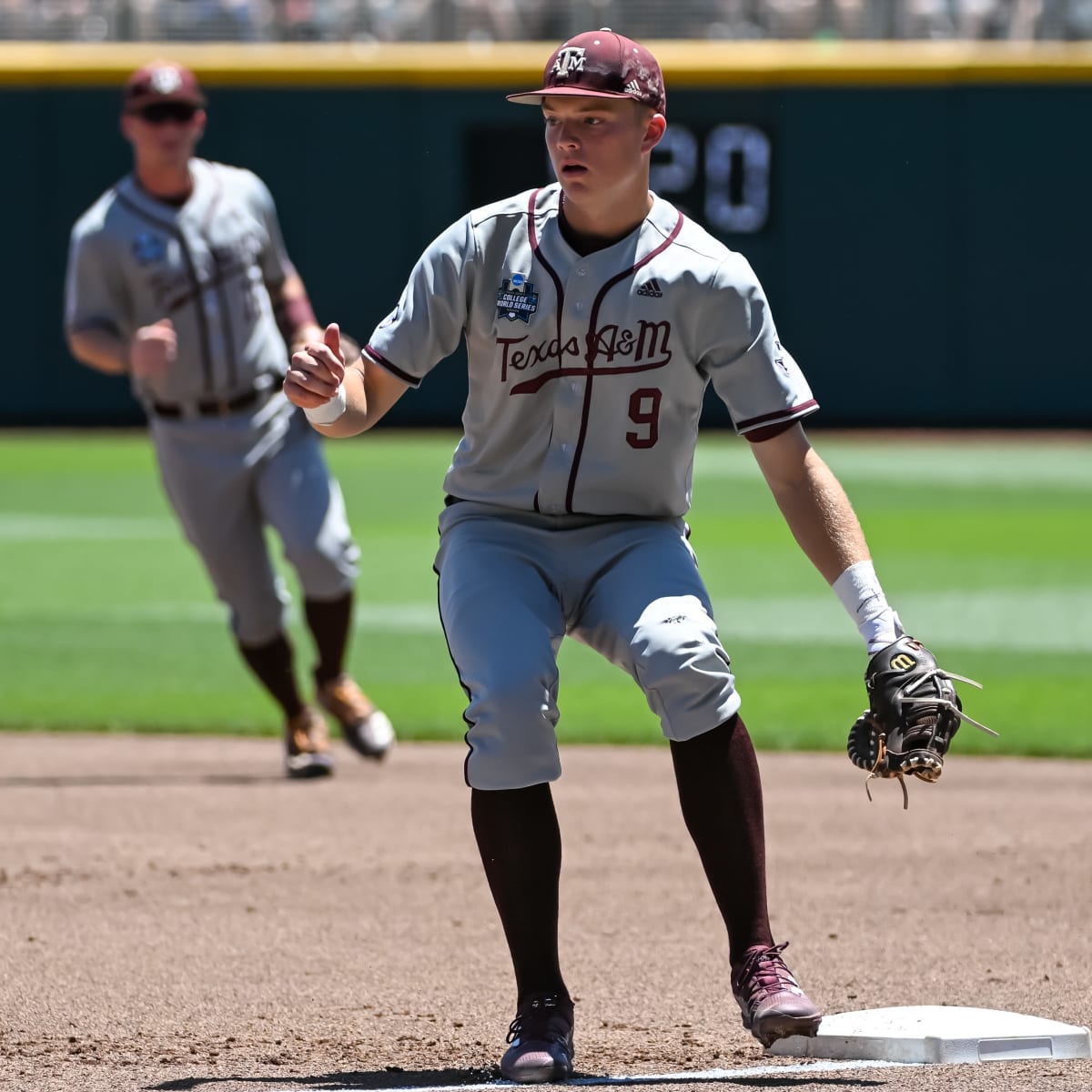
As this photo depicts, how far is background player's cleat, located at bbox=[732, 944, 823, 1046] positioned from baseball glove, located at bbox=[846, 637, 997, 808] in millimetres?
399

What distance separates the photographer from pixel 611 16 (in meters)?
26.2

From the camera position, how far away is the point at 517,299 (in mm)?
4250

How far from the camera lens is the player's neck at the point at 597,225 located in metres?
4.28

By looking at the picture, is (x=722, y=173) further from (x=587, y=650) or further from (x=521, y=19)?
(x=587, y=650)

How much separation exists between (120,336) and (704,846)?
13.9 feet

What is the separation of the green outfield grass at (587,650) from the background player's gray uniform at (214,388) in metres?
1.31

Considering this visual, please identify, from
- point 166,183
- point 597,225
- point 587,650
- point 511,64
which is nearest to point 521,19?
point 511,64

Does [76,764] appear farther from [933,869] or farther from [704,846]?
[704,846]

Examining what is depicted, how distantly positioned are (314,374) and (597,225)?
0.65 m

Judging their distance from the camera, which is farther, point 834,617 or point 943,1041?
point 834,617

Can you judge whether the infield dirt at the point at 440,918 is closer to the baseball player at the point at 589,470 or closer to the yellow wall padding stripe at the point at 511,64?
the baseball player at the point at 589,470

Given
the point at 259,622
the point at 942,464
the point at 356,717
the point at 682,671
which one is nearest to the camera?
the point at 682,671

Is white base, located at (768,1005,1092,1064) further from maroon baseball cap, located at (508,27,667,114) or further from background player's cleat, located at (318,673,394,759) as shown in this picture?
background player's cleat, located at (318,673,394,759)

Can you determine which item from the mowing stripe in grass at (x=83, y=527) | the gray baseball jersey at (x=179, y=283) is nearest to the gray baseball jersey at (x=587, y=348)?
the gray baseball jersey at (x=179, y=283)
